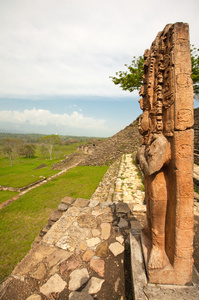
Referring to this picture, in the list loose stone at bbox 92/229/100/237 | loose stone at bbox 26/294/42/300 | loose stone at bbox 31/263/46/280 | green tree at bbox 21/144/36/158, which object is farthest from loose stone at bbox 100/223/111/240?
green tree at bbox 21/144/36/158

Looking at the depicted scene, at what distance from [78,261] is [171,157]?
10.4ft

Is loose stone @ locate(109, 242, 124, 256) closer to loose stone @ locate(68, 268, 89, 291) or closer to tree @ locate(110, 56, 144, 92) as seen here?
loose stone @ locate(68, 268, 89, 291)

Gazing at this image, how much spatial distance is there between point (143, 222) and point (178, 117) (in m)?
4.00

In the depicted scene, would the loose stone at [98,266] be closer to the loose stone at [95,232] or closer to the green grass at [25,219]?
the loose stone at [95,232]

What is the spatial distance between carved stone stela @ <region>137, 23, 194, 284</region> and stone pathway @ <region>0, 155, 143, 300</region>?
1208mm

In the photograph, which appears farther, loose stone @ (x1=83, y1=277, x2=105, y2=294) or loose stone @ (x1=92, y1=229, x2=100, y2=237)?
loose stone @ (x1=92, y1=229, x2=100, y2=237)

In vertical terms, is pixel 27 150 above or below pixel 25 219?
above

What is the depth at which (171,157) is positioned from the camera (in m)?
1.94

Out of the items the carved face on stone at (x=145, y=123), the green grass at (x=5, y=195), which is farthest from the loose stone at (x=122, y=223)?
the green grass at (x=5, y=195)

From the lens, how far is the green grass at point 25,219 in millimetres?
4907

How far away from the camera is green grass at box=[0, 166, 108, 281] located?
4907 millimetres

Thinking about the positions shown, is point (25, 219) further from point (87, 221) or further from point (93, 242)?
point (93, 242)

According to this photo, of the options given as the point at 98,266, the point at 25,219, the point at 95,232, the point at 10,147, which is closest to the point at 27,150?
the point at 10,147

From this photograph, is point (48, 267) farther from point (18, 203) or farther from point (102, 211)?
point (18, 203)
